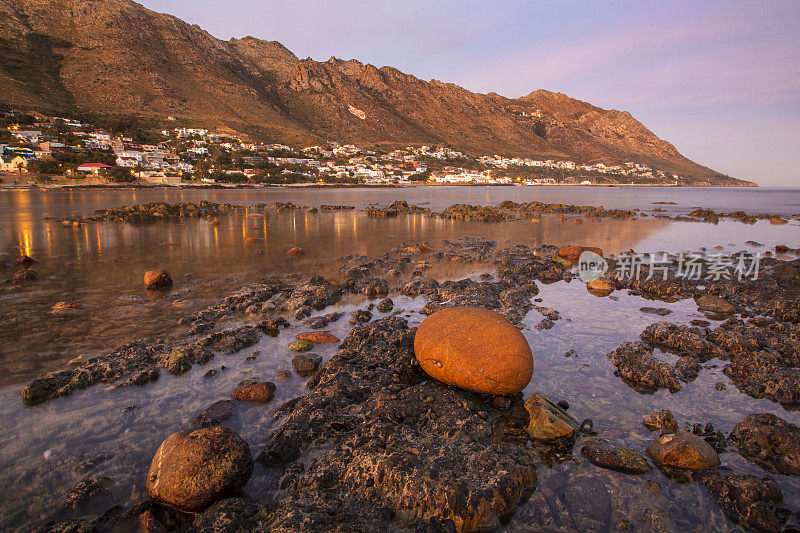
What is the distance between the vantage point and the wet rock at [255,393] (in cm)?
611

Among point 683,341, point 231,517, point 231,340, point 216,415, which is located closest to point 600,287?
point 683,341

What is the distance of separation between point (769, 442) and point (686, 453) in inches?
53.0

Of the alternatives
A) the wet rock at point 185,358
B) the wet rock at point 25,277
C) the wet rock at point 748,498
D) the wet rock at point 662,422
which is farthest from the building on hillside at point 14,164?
the wet rock at point 748,498

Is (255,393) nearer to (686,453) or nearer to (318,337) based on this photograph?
(318,337)

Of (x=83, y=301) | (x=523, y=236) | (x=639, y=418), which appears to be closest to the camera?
(x=639, y=418)

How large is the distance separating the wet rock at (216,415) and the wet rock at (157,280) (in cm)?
818

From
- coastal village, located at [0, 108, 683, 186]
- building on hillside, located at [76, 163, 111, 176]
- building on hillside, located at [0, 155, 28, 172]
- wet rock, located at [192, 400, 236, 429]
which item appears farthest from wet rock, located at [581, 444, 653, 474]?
building on hillside, located at [0, 155, 28, 172]

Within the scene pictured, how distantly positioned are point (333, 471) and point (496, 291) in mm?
8616

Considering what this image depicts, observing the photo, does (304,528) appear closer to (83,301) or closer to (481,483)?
(481,483)

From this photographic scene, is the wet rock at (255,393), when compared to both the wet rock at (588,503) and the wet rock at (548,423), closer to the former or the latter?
the wet rock at (548,423)

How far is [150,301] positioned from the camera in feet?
35.6

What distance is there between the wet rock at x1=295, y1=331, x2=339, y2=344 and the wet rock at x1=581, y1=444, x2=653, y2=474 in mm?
5407

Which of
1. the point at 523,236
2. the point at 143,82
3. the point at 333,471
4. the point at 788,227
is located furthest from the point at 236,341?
the point at 143,82

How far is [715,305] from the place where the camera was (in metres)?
10.6
